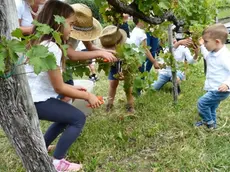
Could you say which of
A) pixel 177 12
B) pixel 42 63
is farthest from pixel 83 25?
pixel 42 63

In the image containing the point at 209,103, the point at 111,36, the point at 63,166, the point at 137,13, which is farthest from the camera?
the point at 111,36

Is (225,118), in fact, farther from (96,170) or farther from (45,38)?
(45,38)

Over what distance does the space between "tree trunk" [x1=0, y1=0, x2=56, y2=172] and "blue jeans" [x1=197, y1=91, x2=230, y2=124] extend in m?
1.57

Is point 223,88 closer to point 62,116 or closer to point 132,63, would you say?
point 132,63

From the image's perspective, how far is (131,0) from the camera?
8.55ft

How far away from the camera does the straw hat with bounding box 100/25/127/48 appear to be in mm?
3031

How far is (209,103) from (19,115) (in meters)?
1.79

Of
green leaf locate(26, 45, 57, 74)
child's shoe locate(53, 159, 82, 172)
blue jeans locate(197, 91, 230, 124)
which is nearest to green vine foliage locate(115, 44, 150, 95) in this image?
blue jeans locate(197, 91, 230, 124)

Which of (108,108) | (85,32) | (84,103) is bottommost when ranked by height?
(108,108)

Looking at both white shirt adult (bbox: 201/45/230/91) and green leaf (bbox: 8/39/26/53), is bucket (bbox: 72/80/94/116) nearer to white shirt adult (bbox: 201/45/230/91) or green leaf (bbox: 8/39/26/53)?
white shirt adult (bbox: 201/45/230/91)

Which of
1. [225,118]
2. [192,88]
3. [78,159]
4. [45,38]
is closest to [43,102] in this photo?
[45,38]

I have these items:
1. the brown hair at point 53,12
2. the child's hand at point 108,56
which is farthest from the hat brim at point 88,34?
the brown hair at point 53,12

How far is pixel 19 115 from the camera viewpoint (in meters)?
1.65

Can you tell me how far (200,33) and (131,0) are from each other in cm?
73
